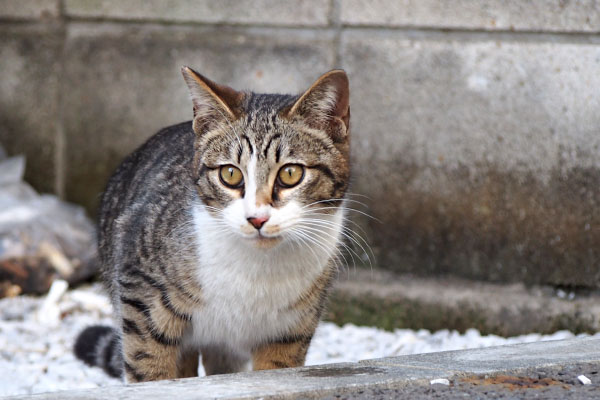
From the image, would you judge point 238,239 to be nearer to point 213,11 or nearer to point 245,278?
point 245,278

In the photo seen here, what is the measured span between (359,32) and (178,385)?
255cm

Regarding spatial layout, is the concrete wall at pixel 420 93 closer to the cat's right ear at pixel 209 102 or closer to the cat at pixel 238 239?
the cat at pixel 238 239

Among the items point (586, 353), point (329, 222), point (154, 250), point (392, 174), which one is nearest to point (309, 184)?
point (329, 222)

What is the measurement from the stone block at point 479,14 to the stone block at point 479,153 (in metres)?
0.08

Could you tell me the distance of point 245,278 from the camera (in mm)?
2746

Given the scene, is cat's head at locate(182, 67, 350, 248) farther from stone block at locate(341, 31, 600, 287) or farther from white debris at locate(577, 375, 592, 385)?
stone block at locate(341, 31, 600, 287)

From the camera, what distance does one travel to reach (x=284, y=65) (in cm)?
447

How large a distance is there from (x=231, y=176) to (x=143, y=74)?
2.28 metres

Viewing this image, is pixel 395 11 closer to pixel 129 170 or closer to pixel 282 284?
pixel 129 170

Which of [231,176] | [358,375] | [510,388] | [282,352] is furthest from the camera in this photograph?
[282,352]

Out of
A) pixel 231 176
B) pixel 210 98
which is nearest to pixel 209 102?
pixel 210 98

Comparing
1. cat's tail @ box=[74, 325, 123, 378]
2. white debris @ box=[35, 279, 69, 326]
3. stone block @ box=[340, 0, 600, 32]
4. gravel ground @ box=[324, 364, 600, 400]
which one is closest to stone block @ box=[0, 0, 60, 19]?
white debris @ box=[35, 279, 69, 326]

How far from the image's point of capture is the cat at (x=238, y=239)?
2.66m

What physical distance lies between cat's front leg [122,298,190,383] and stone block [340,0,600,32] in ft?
7.08
